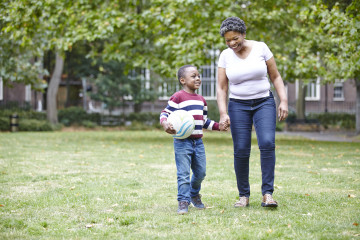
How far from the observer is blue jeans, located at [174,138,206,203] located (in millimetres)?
5227

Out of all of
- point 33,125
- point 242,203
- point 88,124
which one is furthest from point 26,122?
point 242,203

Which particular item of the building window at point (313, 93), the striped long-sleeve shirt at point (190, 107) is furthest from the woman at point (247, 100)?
the building window at point (313, 93)

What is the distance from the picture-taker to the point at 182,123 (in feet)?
16.5

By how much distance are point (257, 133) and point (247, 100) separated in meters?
0.39

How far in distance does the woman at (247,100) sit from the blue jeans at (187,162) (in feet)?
1.33

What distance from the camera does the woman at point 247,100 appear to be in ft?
17.2

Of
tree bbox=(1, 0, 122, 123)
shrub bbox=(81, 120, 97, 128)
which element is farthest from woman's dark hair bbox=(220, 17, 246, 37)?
shrub bbox=(81, 120, 97, 128)

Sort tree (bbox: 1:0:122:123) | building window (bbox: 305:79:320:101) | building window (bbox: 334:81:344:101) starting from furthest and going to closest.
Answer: building window (bbox: 334:81:344:101)
building window (bbox: 305:79:320:101)
tree (bbox: 1:0:122:123)

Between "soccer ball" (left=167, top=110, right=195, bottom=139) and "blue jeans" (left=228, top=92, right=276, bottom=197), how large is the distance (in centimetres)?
59

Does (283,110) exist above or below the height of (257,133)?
above

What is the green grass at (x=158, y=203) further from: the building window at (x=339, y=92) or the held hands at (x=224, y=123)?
the building window at (x=339, y=92)

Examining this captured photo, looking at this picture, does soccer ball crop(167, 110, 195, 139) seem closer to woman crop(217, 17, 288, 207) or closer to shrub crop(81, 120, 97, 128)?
woman crop(217, 17, 288, 207)

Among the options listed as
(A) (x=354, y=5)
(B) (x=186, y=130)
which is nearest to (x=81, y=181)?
(B) (x=186, y=130)

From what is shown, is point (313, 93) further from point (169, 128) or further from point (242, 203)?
point (169, 128)
